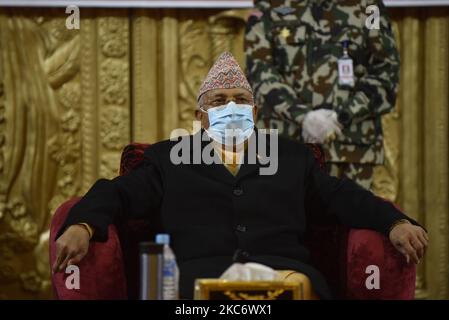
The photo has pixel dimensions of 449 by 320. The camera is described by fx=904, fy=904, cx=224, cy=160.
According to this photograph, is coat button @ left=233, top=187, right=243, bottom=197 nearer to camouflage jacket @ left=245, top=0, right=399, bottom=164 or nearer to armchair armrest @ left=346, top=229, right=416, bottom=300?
armchair armrest @ left=346, top=229, right=416, bottom=300

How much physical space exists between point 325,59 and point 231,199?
1084 millimetres

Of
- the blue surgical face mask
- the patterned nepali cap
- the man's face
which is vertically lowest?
the blue surgical face mask

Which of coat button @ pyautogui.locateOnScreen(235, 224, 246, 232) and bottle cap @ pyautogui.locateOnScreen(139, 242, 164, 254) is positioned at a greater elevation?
coat button @ pyautogui.locateOnScreen(235, 224, 246, 232)

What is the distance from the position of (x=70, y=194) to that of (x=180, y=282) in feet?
6.84

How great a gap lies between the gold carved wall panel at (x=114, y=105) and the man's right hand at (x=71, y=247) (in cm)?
214

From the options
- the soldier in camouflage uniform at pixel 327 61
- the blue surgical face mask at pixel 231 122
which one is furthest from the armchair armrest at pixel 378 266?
the soldier in camouflage uniform at pixel 327 61

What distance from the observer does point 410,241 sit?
2.57 m

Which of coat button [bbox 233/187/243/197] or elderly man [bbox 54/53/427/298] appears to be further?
coat button [bbox 233/187/243/197]

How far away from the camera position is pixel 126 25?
4602mm

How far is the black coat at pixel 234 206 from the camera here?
2.75 metres

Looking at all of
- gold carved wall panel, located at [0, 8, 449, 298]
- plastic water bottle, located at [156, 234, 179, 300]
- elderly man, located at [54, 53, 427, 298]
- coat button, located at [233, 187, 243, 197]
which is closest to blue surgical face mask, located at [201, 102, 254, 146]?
elderly man, located at [54, 53, 427, 298]

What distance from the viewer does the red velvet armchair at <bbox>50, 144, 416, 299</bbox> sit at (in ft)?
8.47

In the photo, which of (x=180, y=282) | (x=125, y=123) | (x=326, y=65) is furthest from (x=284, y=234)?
(x=125, y=123)

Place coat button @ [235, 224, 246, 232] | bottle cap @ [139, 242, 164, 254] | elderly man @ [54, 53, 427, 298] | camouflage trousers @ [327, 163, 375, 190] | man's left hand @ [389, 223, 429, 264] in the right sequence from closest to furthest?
1. bottle cap @ [139, 242, 164, 254]
2. man's left hand @ [389, 223, 429, 264]
3. elderly man @ [54, 53, 427, 298]
4. coat button @ [235, 224, 246, 232]
5. camouflage trousers @ [327, 163, 375, 190]
